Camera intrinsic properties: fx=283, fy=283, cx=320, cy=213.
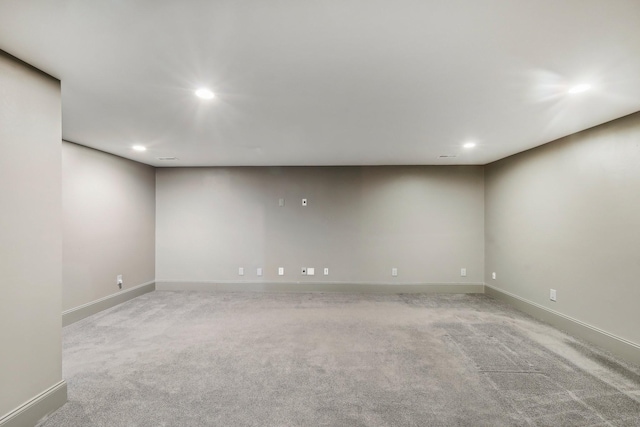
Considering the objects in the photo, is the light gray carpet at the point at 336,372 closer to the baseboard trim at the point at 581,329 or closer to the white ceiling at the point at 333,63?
the baseboard trim at the point at 581,329

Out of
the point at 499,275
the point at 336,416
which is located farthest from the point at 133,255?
the point at 499,275

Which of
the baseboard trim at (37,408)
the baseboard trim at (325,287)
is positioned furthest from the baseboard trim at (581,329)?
the baseboard trim at (37,408)

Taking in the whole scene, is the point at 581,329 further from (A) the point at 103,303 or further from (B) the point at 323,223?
(A) the point at 103,303

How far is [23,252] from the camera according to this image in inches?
71.3

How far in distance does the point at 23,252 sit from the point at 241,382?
1759 mm

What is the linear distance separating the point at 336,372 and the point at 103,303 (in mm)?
3652

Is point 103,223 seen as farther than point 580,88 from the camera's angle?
Yes

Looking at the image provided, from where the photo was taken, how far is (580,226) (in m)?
3.24

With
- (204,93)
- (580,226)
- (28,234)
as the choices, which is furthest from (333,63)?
(580,226)

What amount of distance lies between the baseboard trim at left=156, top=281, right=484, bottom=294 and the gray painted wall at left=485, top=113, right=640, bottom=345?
A: 818mm

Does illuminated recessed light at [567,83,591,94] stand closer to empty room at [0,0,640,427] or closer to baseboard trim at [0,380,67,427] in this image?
empty room at [0,0,640,427]

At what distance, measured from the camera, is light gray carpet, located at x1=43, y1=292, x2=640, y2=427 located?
1933 mm

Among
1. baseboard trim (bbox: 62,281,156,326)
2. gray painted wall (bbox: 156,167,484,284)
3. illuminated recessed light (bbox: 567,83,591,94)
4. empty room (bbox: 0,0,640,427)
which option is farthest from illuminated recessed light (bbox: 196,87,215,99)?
baseboard trim (bbox: 62,281,156,326)

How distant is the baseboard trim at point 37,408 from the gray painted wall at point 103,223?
1984 mm
